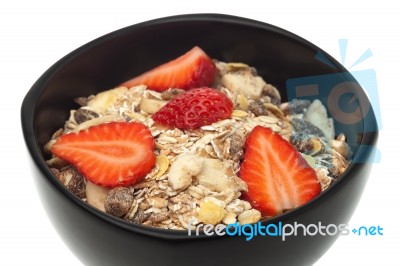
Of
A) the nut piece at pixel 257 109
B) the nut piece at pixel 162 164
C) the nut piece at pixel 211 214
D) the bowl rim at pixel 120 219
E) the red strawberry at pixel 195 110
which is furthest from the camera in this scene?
the nut piece at pixel 257 109

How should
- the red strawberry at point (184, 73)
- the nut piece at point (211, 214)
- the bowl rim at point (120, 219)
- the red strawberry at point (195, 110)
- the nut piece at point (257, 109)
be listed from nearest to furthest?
the bowl rim at point (120, 219), the nut piece at point (211, 214), the red strawberry at point (195, 110), the nut piece at point (257, 109), the red strawberry at point (184, 73)

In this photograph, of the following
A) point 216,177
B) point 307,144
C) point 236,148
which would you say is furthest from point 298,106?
point 216,177

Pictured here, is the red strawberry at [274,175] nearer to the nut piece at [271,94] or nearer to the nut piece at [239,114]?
the nut piece at [239,114]

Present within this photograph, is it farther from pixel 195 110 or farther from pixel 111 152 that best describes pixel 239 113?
pixel 111 152

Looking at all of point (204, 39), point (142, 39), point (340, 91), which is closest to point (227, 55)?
point (204, 39)

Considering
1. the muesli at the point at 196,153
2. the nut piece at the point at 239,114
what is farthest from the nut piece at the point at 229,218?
the nut piece at the point at 239,114

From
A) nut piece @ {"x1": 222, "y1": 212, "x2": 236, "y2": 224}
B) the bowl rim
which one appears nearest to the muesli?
nut piece @ {"x1": 222, "y1": 212, "x2": 236, "y2": 224}
